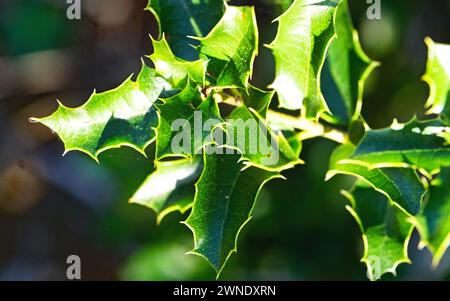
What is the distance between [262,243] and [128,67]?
3.77ft

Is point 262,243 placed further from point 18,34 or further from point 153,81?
point 18,34

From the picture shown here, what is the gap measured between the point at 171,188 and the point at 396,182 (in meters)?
0.57

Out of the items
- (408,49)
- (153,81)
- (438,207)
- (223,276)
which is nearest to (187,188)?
(153,81)

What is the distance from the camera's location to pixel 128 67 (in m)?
3.01

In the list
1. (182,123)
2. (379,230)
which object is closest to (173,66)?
(182,123)

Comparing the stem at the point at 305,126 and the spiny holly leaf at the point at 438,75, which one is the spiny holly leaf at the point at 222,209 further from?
the spiny holly leaf at the point at 438,75

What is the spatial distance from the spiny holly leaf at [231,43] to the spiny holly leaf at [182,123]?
9 centimetres

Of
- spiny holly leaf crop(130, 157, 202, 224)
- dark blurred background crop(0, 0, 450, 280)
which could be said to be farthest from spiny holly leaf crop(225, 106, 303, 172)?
dark blurred background crop(0, 0, 450, 280)

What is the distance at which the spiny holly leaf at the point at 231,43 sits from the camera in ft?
4.45

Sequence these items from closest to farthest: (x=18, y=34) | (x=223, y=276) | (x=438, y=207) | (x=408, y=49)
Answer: (x=438, y=207) → (x=223, y=276) → (x=408, y=49) → (x=18, y=34)

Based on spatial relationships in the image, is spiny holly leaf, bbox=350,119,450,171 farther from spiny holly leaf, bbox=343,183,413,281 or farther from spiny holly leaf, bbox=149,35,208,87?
spiny holly leaf, bbox=149,35,208,87

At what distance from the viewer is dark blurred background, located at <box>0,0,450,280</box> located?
2.40 m

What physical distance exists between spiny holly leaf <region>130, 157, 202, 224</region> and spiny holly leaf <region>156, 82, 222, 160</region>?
0.31m

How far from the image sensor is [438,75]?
4.84ft
